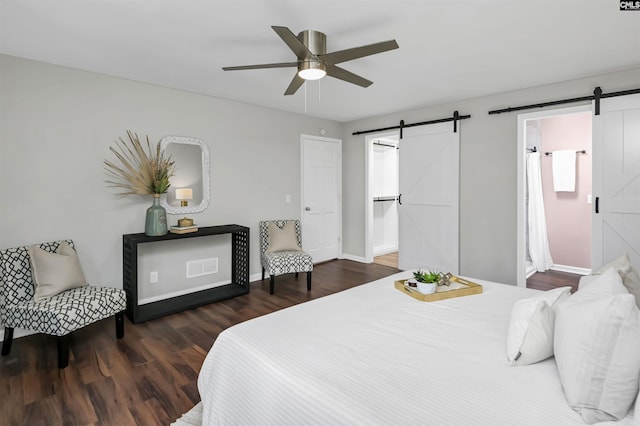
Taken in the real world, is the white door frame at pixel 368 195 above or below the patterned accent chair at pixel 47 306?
above

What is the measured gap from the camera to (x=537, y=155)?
512cm

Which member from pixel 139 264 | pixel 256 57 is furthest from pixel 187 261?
pixel 256 57

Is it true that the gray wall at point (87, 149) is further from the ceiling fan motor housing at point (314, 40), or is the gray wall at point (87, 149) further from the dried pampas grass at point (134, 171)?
the ceiling fan motor housing at point (314, 40)

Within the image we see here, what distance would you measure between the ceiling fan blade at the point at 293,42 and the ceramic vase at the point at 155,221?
2.24m

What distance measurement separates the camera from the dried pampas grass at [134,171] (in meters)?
A: 3.43

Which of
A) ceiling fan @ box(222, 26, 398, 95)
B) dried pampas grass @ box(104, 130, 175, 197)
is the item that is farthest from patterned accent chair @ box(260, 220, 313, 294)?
ceiling fan @ box(222, 26, 398, 95)

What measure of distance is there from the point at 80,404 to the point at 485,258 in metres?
4.39

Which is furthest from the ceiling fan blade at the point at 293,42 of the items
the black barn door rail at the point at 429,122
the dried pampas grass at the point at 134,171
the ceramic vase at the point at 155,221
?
the black barn door rail at the point at 429,122

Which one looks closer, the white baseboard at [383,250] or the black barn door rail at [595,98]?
the black barn door rail at [595,98]

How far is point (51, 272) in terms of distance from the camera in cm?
267

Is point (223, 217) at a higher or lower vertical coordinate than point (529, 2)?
lower

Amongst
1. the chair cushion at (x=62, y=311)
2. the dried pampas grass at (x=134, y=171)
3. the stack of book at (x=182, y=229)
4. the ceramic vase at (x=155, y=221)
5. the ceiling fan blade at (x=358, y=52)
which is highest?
the ceiling fan blade at (x=358, y=52)

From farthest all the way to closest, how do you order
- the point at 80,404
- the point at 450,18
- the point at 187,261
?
1. the point at 187,261
2. the point at 450,18
3. the point at 80,404

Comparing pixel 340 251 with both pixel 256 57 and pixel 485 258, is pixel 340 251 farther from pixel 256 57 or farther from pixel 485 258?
pixel 256 57
